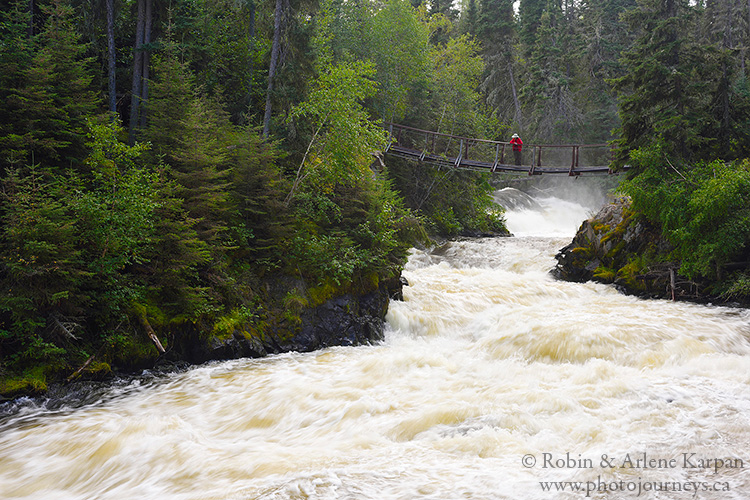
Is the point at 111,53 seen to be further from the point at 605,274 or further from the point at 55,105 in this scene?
the point at 605,274

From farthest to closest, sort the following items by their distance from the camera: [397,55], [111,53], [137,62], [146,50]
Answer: [397,55] < [137,62] < [146,50] < [111,53]

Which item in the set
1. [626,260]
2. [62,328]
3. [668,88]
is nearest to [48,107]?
[62,328]

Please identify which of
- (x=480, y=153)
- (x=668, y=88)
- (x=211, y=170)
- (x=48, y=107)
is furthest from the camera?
(x=480, y=153)

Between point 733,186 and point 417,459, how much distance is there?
1084 cm

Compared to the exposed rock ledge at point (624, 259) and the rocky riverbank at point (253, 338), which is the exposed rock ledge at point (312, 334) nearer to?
the rocky riverbank at point (253, 338)

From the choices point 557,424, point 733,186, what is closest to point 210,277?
point 557,424

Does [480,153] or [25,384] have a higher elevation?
[480,153]

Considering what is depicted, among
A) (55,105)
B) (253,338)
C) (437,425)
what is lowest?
(253,338)

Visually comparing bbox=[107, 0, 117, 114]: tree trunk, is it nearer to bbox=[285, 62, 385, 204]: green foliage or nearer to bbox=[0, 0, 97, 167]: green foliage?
bbox=[0, 0, 97, 167]: green foliage

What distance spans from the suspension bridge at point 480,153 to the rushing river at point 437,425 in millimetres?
8985

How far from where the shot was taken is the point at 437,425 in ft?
18.7

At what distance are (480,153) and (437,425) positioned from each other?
23.2 metres

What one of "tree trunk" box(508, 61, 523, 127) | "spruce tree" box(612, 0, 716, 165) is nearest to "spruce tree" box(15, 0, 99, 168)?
"spruce tree" box(612, 0, 716, 165)

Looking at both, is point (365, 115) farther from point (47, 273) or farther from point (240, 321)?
point (47, 273)
